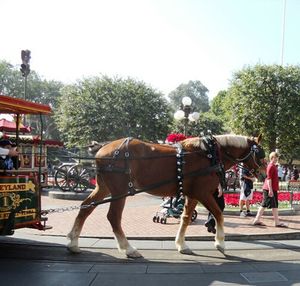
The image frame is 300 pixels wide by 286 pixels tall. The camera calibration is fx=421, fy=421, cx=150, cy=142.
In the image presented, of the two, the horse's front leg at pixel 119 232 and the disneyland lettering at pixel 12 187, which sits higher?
the disneyland lettering at pixel 12 187

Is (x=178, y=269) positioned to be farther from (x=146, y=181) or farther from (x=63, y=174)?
(x=63, y=174)

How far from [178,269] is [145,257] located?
90 cm

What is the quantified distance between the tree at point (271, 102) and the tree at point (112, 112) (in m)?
8.49

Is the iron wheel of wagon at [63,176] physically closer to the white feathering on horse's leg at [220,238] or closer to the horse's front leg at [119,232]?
the horse's front leg at [119,232]

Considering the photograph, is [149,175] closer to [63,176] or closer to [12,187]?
[12,187]

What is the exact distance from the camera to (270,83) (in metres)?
28.6

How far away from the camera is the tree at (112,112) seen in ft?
112

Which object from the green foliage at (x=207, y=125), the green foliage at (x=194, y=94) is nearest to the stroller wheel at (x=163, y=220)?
the green foliage at (x=207, y=125)

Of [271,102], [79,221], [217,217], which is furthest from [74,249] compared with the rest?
[271,102]

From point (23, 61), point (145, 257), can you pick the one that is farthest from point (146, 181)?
point (23, 61)

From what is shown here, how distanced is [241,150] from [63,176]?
10.7 meters

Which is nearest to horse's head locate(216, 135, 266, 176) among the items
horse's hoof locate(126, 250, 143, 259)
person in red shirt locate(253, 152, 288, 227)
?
person in red shirt locate(253, 152, 288, 227)

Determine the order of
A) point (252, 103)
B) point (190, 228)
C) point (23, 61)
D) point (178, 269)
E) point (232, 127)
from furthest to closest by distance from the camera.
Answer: point (232, 127), point (252, 103), point (23, 61), point (190, 228), point (178, 269)

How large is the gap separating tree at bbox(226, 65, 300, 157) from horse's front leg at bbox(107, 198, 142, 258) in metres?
22.5
